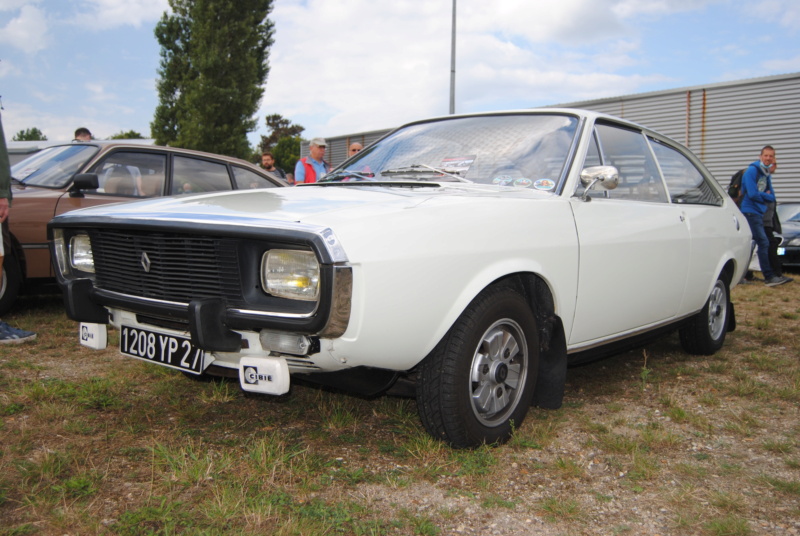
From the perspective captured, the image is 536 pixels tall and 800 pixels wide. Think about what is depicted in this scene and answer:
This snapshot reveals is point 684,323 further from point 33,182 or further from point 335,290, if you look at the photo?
point 33,182

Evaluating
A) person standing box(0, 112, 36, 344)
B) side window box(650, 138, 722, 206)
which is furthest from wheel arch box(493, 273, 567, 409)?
person standing box(0, 112, 36, 344)

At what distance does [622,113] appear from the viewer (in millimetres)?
15125

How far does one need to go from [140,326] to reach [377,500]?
49.5 inches

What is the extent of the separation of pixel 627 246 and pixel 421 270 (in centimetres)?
154

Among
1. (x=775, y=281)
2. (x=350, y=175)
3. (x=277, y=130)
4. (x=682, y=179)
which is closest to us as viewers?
(x=350, y=175)

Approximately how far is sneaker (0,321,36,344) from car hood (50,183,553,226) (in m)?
2.03

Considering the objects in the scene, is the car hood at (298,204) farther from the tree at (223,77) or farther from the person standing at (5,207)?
the tree at (223,77)

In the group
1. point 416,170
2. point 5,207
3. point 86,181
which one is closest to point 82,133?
point 86,181

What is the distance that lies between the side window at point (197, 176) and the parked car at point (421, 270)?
2.88 metres

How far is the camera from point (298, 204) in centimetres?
258

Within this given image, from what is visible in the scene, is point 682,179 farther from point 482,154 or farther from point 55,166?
point 55,166

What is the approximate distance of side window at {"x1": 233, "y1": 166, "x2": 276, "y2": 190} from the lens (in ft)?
21.5

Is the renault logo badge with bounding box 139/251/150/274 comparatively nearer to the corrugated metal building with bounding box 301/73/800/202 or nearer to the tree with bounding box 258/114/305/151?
the corrugated metal building with bounding box 301/73/800/202

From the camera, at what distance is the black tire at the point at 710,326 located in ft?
15.1
